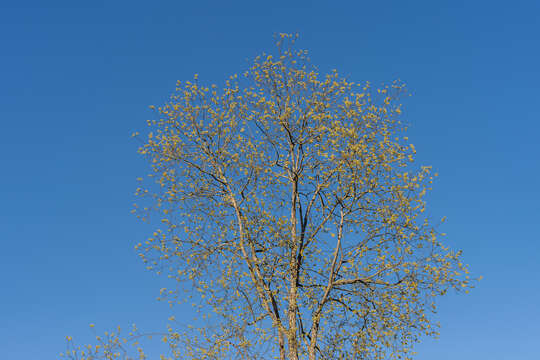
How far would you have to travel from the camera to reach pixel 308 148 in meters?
21.6

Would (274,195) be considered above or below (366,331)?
above

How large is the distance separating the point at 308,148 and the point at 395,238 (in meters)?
4.86

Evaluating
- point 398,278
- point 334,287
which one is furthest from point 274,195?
point 398,278

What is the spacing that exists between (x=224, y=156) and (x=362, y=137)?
554 centimetres

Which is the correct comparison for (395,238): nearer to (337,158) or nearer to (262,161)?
(337,158)

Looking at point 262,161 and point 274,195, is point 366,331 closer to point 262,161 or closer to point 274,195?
point 274,195

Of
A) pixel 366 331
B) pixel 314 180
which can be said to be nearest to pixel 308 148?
pixel 314 180

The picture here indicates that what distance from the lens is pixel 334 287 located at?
19719 mm

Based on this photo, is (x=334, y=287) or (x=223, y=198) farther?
(x=223, y=198)

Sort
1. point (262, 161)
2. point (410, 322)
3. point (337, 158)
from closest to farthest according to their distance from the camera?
point (410, 322) → point (337, 158) → point (262, 161)

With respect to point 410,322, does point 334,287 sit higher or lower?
higher

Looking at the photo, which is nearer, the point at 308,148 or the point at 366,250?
the point at 366,250

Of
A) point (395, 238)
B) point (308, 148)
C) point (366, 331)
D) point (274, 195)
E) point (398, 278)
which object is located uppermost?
point (308, 148)

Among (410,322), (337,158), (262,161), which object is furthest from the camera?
(262,161)
